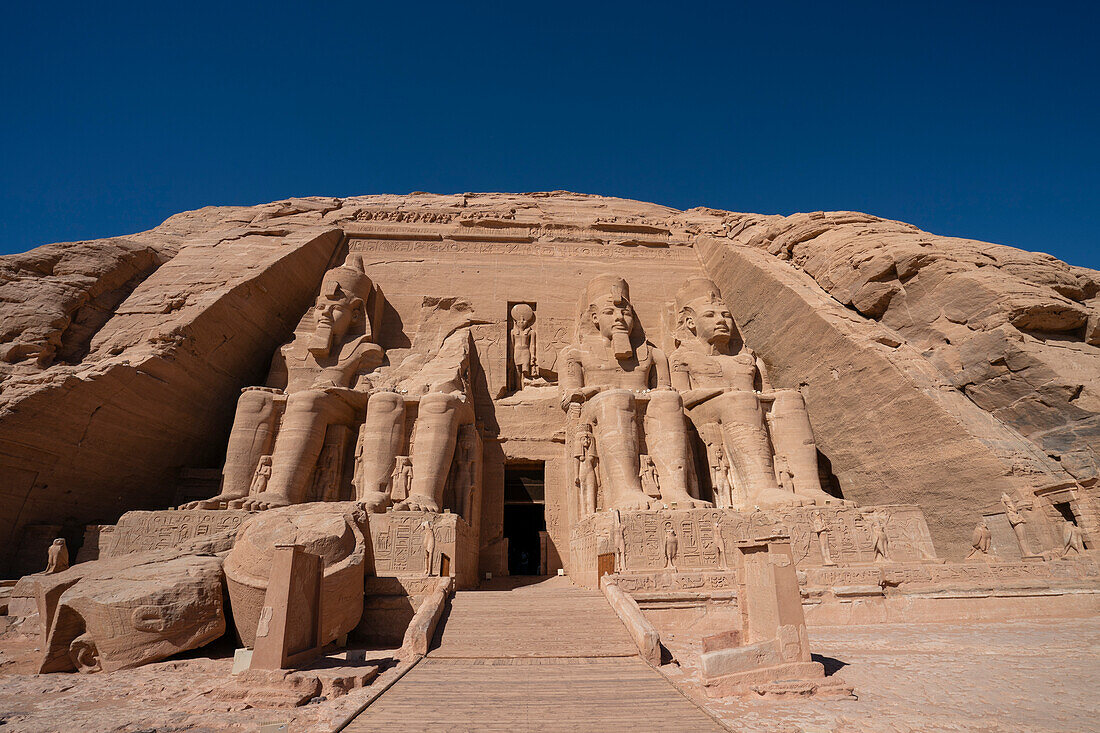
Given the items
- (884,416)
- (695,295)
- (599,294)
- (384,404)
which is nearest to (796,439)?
(884,416)

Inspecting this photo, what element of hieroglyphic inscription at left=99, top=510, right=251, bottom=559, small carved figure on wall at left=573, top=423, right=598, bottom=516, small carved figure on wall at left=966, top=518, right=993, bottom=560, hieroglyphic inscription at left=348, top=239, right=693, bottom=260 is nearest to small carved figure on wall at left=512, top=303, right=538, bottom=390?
hieroglyphic inscription at left=348, top=239, right=693, bottom=260

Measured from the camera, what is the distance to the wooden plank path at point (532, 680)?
9.62 feet

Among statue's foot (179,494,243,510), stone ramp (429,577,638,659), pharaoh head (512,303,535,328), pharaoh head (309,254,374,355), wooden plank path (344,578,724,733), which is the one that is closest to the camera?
wooden plank path (344,578,724,733)

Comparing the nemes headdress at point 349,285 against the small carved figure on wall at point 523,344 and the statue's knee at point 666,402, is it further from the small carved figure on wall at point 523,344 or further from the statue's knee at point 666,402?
the statue's knee at point 666,402

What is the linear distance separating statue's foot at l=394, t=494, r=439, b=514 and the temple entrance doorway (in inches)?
88.7

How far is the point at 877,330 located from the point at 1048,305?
1830mm

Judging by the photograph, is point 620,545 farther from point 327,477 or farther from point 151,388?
point 151,388

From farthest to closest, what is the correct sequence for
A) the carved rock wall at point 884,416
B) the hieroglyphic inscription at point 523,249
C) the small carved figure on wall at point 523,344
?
the hieroglyphic inscription at point 523,249 → the small carved figure on wall at point 523,344 → the carved rock wall at point 884,416

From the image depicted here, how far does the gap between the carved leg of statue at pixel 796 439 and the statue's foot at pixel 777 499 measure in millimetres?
249

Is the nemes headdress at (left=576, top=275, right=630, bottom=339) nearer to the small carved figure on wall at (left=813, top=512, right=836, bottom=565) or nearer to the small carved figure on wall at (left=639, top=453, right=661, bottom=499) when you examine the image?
the small carved figure on wall at (left=639, top=453, right=661, bottom=499)

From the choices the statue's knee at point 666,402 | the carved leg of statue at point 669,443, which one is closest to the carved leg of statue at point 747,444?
the carved leg of statue at point 669,443

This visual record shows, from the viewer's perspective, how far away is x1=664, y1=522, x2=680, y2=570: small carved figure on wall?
600cm

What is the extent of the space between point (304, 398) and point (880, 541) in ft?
22.3

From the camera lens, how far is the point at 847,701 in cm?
324
